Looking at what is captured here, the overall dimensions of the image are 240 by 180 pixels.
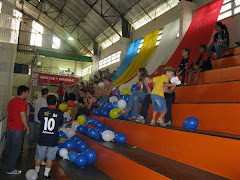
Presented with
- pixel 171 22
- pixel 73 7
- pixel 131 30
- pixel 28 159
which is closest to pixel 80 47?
pixel 73 7

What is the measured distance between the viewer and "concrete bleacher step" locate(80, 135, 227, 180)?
1847 mm

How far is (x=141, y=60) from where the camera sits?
30.9 ft

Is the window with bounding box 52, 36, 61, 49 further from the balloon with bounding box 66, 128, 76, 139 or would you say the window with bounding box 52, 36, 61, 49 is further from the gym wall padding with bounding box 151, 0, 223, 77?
the balloon with bounding box 66, 128, 76, 139

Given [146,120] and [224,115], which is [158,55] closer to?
[146,120]

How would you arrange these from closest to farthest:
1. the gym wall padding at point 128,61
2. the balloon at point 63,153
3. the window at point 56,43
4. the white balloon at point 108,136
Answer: the white balloon at point 108,136 → the balloon at point 63,153 → the gym wall padding at point 128,61 → the window at point 56,43

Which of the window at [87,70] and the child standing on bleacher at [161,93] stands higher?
the window at [87,70]

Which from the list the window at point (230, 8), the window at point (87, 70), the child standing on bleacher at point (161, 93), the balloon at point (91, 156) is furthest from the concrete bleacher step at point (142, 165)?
the window at point (87, 70)

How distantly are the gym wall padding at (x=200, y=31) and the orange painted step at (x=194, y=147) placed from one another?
3.73 meters

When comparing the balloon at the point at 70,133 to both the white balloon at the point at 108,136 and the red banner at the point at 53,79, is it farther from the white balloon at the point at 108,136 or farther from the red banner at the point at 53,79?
the red banner at the point at 53,79

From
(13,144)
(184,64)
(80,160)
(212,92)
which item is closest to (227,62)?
(184,64)

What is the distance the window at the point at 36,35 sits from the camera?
794 inches

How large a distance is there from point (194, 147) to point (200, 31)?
518 cm

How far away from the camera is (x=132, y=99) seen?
3969 millimetres

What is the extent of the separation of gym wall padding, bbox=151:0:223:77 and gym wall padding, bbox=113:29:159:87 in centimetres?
260
